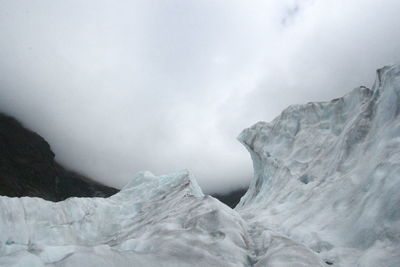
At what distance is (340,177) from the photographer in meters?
7.80

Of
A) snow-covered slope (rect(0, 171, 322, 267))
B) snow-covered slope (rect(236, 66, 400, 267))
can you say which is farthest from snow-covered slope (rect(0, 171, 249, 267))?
snow-covered slope (rect(236, 66, 400, 267))

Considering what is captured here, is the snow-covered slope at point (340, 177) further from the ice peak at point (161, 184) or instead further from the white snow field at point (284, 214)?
the ice peak at point (161, 184)

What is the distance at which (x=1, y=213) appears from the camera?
10.4 meters

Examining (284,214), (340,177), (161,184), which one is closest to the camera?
(340,177)

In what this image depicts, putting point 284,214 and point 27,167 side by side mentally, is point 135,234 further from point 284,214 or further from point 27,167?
point 27,167

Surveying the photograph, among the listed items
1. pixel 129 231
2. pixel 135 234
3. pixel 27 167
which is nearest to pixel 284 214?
pixel 135 234

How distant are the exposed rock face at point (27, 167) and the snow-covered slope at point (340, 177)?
33.7 meters

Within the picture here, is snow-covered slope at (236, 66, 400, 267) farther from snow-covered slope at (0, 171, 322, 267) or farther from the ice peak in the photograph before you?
the ice peak

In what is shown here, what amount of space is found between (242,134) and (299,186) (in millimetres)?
6109

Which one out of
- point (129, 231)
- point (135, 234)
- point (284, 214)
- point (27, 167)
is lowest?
point (27, 167)

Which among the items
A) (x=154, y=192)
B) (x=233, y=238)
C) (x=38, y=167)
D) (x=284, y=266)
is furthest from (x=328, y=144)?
(x=38, y=167)

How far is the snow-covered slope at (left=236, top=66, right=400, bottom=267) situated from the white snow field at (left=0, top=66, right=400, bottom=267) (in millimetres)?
25

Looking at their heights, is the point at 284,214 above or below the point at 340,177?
below

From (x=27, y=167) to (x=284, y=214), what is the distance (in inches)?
1651
